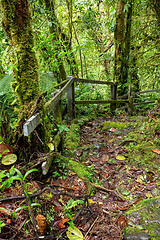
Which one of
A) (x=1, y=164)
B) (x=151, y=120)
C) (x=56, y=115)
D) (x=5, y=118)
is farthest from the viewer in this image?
(x=151, y=120)

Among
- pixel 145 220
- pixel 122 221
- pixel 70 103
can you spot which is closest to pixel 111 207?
pixel 122 221

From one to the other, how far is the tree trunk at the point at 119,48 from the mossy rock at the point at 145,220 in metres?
6.27

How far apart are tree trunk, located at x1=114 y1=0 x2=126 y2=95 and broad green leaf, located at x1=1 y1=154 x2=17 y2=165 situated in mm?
6616

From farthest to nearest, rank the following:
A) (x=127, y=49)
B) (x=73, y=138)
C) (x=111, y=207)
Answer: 1. (x=127, y=49)
2. (x=73, y=138)
3. (x=111, y=207)

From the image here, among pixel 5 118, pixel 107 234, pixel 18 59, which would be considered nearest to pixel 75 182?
pixel 107 234

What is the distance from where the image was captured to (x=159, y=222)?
1683 millimetres

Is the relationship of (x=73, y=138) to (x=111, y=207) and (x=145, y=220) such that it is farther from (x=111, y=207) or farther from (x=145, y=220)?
(x=145, y=220)

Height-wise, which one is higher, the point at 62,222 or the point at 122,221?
the point at 62,222

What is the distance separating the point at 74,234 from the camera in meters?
1.60

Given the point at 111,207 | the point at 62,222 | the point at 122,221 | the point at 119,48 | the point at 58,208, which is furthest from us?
the point at 119,48

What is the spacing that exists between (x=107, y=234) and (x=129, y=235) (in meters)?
0.24

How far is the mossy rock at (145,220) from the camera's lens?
1.60 meters

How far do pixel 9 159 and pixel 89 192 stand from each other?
1244 millimetres

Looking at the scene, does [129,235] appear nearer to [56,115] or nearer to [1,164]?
[1,164]
